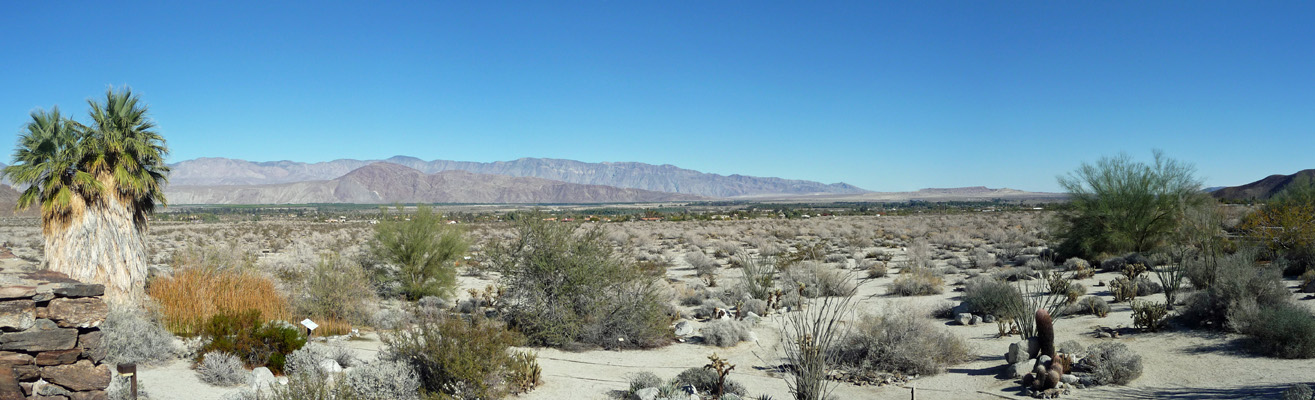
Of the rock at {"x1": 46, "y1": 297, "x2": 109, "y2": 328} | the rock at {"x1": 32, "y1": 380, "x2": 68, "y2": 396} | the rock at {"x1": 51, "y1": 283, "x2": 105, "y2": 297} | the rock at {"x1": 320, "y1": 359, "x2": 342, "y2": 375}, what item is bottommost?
the rock at {"x1": 320, "y1": 359, "x2": 342, "y2": 375}

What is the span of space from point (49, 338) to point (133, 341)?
13.3 feet

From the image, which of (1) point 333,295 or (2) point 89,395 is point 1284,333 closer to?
(2) point 89,395

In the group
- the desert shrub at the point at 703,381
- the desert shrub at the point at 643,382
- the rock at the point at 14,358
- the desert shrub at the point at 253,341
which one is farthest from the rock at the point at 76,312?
the desert shrub at the point at 703,381

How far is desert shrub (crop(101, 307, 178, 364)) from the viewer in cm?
867

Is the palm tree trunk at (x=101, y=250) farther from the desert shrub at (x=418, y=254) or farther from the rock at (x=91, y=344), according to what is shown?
the rock at (x=91, y=344)

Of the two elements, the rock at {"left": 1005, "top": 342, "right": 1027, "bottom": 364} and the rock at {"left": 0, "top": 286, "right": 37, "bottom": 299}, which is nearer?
the rock at {"left": 0, "top": 286, "right": 37, "bottom": 299}

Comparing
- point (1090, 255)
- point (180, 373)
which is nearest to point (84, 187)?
point (180, 373)

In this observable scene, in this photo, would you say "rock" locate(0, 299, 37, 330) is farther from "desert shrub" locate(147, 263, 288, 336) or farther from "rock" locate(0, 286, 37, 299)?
"desert shrub" locate(147, 263, 288, 336)

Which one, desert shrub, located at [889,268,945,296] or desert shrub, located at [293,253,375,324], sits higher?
desert shrub, located at [293,253,375,324]

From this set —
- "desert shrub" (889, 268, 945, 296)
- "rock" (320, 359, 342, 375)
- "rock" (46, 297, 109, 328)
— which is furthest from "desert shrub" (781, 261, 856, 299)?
"rock" (46, 297, 109, 328)

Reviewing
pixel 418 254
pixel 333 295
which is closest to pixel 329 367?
pixel 333 295

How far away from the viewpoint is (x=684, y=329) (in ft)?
42.8

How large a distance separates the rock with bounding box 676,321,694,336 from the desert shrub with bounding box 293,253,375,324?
6441 millimetres

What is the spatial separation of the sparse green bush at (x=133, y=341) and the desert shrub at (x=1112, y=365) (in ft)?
41.9
